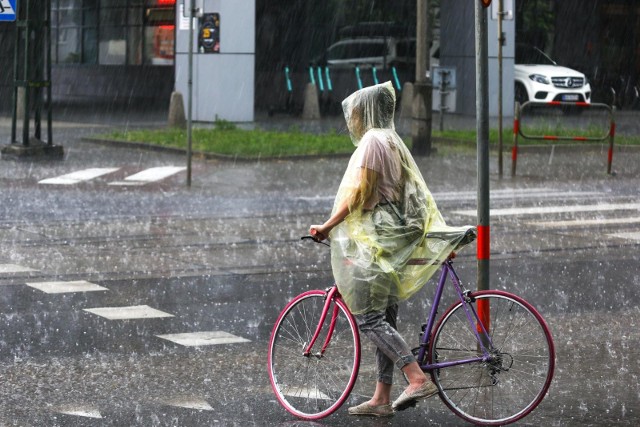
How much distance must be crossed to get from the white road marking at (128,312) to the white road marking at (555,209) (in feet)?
20.8

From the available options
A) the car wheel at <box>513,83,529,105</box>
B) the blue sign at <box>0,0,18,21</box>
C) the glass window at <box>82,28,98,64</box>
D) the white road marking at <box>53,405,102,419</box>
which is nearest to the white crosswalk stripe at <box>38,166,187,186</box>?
the blue sign at <box>0,0,18,21</box>

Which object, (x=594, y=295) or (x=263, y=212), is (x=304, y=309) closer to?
(x=594, y=295)

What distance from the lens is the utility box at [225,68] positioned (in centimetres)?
3039

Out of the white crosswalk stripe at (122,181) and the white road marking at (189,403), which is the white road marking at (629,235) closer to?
the white crosswalk stripe at (122,181)

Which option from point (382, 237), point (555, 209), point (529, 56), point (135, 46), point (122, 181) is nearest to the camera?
point (382, 237)

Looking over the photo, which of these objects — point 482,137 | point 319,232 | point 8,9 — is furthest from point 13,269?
point 8,9

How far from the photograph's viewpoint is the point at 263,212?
15805mm

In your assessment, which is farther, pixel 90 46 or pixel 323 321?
pixel 90 46

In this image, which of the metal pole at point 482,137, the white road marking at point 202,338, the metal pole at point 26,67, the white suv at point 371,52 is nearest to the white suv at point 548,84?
the white suv at point 371,52

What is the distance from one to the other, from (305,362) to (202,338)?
190 cm

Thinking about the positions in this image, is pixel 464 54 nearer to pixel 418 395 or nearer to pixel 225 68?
pixel 225 68

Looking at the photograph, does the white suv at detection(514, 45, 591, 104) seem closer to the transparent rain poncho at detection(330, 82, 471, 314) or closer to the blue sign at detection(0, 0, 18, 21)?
the blue sign at detection(0, 0, 18, 21)

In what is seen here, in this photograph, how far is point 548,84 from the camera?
35719mm

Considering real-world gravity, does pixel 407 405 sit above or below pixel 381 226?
below
